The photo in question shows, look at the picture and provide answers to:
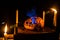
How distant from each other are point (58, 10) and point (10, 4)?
61cm

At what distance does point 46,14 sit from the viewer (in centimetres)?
197

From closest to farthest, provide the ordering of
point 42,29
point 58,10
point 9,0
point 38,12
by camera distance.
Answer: point 9,0 → point 58,10 → point 42,29 → point 38,12

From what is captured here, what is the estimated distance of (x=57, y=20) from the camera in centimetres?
175

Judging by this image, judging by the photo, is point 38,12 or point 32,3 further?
point 38,12

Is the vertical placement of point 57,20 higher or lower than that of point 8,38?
higher

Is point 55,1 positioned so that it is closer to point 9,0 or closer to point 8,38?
point 9,0

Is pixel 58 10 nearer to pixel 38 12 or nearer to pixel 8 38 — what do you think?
pixel 38 12

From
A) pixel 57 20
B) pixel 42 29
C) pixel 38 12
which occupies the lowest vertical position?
pixel 42 29

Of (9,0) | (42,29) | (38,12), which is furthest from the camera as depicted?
(38,12)

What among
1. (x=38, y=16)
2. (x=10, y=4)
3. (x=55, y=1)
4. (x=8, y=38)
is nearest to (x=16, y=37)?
(x=8, y=38)

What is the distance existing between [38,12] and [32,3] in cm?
38

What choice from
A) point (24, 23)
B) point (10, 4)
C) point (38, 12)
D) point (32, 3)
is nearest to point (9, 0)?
point (10, 4)

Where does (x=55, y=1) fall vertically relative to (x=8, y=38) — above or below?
above

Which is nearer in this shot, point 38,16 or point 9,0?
point 9,0
